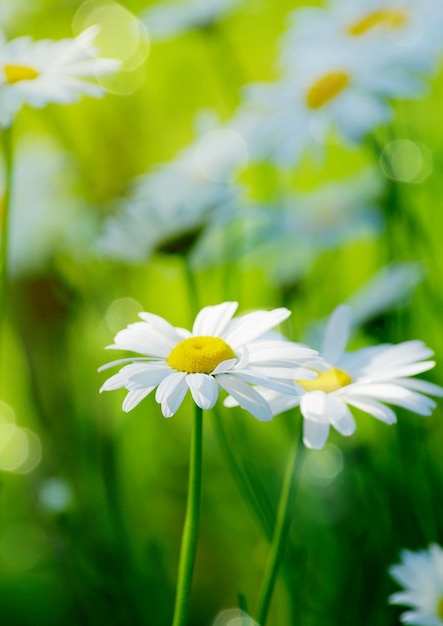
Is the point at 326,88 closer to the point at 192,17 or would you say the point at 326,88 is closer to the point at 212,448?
the point at 192,17

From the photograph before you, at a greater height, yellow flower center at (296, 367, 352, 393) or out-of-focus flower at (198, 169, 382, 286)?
out-of-focus flower at (198, 169, 382, 286)

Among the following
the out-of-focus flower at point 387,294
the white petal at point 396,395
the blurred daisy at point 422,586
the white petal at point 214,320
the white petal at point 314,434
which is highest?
the out-of-focus flower at point 387,294

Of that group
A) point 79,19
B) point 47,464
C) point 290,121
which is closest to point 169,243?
point 290,121

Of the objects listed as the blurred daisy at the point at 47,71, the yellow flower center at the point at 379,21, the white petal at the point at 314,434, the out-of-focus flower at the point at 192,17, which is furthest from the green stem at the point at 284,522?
the out-of-focus flower at the point at 192,17

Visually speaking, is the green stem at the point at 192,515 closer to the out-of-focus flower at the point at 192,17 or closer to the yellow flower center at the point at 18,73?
the yellow flower center at the point at 18,73

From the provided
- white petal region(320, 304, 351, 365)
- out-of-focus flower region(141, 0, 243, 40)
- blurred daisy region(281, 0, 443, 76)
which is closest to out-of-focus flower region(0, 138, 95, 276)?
out-of-focus flower region(141, 0, 243, 40)

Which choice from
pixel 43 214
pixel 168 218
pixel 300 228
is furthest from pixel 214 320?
pixel 43 214

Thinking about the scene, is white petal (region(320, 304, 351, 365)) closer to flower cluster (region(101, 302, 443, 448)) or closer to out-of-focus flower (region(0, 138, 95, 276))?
flower cluster (region(101, 302, 443, 448))
